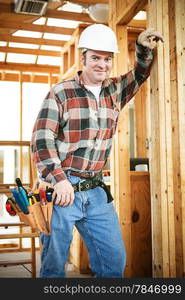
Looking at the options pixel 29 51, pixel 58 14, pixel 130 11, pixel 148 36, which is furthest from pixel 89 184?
pixel 29 51

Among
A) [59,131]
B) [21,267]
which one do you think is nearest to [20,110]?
[21,267]

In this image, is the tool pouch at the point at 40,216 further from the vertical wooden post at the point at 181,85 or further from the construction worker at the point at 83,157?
the vertical wooden post at the point at 181,85

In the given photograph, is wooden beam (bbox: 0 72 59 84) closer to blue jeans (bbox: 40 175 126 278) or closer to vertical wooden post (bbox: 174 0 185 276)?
vertical wooden post (bbox: 174 0 185 276)

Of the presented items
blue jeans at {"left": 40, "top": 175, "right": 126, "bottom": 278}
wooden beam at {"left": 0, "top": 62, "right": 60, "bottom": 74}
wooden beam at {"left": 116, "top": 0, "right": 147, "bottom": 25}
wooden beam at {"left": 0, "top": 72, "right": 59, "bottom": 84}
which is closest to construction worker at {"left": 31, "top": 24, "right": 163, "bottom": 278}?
blue jeans at {"left": 40, "top": 175, "right": 126, "bottom": 278}

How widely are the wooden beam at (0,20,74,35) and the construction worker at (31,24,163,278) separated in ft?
8.06

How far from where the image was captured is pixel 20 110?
504 cm

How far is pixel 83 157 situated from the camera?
185cm

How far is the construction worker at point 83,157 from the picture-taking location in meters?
1.78

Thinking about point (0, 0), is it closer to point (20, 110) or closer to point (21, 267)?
point (20, 110)

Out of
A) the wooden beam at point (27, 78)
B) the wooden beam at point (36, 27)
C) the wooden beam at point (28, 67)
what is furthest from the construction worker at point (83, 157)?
the wooden beam at point (27, 78)

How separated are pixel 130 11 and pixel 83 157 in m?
1.29

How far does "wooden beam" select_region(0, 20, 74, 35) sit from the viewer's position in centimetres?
411

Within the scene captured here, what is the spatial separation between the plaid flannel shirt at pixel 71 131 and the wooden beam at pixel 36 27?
8.19 ft

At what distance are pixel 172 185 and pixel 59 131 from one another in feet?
2.35
